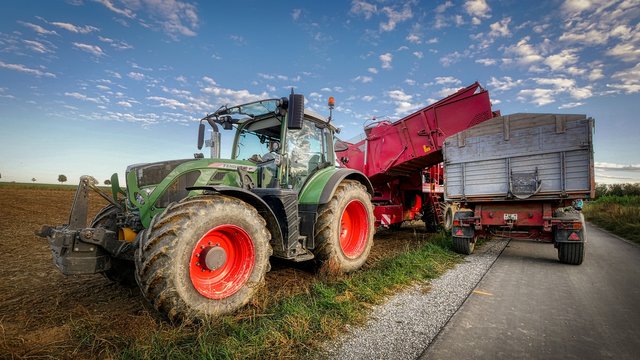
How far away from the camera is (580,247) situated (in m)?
4.93

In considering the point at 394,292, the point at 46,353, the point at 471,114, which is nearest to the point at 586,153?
the point at 471,114

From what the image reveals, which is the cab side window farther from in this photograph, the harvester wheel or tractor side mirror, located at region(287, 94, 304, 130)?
the harvester wheel

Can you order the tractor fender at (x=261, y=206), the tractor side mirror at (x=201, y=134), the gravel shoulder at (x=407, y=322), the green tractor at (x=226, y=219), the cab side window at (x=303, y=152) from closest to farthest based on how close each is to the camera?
the gravel shoulder at (x=407, y=322), the green tractor at (x=226, y=219), the tractor fender at (x=261, y=206), the cab side window at (x=303, y=152), the tractor side mirror at (x=201, y=134)

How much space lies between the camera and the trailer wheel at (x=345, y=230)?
4.05 m

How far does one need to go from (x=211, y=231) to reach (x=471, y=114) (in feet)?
18.0

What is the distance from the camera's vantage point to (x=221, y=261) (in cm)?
280

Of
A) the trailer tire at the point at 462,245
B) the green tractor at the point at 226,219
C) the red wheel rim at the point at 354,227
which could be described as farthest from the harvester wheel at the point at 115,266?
the trailer tire at the point at 462,245

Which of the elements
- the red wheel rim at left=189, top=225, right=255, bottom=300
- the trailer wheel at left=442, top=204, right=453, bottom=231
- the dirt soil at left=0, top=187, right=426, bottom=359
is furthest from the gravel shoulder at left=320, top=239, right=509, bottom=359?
the trailer wheel at left=442, top=204, right=453, bottom=231

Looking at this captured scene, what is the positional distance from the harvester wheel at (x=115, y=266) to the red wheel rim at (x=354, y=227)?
2.88 meters

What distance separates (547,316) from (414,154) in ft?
13.7

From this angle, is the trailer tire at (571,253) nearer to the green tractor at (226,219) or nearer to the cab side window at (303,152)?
the green tractor at (226,219)

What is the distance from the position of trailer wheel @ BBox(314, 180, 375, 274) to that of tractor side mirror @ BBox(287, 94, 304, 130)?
4.14 ft

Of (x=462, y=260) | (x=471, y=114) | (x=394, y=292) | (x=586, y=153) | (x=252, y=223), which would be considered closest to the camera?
(x=252, y=223)

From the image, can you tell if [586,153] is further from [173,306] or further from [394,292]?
[173,306]
